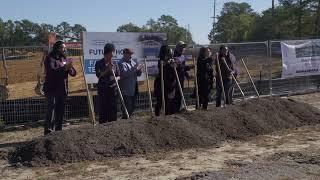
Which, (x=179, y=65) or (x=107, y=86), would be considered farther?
(x=179, y=65)

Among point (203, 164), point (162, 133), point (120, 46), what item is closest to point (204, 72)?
point (120, 46)

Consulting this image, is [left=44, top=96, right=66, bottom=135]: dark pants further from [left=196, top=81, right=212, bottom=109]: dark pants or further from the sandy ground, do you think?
[left=196, top=81, right=212, bottom=109]: dark pants

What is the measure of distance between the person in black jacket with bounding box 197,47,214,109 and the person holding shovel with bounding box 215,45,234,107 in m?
0.53

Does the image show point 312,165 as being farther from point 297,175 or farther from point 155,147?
point 155,147

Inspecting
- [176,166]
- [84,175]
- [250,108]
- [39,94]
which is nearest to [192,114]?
[250,108]

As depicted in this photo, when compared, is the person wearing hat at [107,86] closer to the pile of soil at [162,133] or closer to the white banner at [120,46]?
the pile of soil at [162,133]

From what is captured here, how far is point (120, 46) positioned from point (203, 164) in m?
5.87

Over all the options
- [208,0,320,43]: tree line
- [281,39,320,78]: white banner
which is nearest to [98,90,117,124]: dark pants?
[281,39,320,78]: white banner

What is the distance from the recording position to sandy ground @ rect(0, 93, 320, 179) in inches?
298

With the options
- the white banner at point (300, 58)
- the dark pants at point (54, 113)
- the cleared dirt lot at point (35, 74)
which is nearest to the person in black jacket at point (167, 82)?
the dark pants at point (54, 113)

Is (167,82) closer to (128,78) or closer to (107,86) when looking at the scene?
(128,78)

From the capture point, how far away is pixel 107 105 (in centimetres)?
1043

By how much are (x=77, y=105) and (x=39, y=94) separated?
1.09m

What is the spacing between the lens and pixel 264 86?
17922mm
